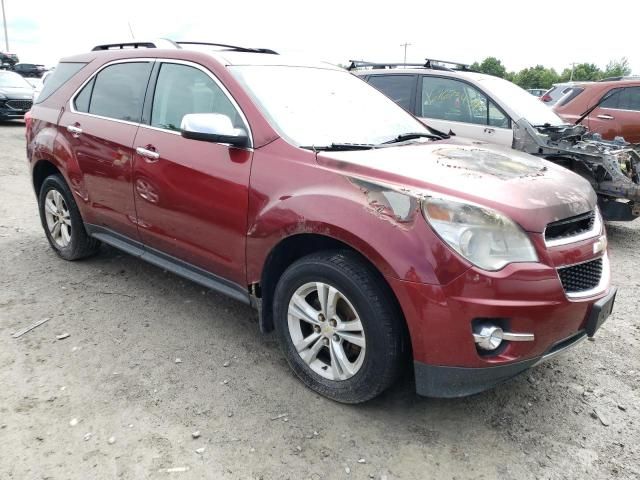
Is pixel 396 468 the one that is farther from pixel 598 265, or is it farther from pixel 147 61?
pixel 147 61

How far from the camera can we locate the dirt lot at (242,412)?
2373 mm

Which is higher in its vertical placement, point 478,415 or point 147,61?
point 147,61

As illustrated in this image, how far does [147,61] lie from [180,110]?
0.60m

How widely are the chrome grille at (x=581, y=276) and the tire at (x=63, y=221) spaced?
12.2ft

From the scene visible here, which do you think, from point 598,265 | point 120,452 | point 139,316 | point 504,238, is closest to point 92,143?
point 139,316

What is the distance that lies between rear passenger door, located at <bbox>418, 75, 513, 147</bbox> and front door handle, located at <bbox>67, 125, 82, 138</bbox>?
13.3ft

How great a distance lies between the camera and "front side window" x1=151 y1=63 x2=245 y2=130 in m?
3.22

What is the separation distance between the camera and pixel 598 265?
2678 millimetres

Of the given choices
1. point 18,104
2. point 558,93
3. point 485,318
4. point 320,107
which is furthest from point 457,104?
point 18,104

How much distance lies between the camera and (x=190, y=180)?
10.5 ft

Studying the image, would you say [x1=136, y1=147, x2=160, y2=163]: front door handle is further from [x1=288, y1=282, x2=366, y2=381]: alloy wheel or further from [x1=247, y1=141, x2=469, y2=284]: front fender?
[x1=288, y1=282, x2=366, y2=381]: alloy wheel

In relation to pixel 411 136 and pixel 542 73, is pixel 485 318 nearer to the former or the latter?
pixel 411 136

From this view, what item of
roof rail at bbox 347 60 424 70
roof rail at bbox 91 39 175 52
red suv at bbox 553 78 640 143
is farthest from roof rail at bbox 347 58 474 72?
roof rail at bbox 91 39 175 52

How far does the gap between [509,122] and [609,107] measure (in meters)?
3.60
